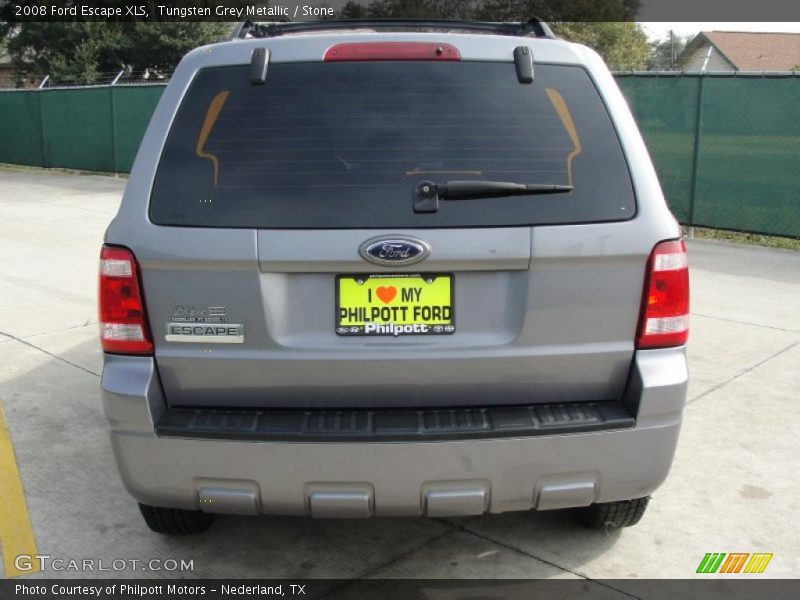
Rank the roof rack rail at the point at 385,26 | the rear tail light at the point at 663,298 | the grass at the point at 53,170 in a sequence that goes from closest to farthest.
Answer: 1. the rear tail light at the point at 663,298
2. the roof rack rail at the point at 385,26
3. the grass at the point at 53,170

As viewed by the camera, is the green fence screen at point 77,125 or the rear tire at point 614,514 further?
the green fence screen at point 77,125

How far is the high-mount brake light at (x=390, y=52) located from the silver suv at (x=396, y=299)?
0.4 inches

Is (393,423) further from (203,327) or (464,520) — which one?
(464,520)

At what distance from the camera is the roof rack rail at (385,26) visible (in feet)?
11.8

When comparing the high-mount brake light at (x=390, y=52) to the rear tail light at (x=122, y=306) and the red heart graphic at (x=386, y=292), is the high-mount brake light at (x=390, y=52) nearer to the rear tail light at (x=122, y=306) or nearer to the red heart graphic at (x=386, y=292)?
the red heart graphic at (x=386, y=292)

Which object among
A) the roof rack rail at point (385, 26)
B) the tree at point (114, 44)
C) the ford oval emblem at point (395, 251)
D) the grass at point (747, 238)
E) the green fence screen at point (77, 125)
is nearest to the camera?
the ford oval emblem at point (395, 251)

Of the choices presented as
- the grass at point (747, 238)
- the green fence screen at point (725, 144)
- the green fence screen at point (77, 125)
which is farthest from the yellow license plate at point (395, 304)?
the green fence screen at point (77, 125)

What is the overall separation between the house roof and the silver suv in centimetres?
5996

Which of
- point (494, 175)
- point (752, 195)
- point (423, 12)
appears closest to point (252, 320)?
point (494, 175)

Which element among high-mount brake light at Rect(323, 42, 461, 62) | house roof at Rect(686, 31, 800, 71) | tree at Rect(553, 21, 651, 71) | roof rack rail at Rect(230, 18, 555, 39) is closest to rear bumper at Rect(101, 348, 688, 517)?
high-mount brake light at Rect(323, 42, 461, 62)

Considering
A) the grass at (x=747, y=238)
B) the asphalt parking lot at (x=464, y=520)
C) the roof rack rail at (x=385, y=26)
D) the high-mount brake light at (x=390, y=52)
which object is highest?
the roof rack rail at (x=385, y=26)

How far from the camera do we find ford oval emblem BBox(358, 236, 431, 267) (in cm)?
258

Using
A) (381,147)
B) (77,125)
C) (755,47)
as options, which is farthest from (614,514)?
(755,47)

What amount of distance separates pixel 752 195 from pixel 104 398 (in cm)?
904
